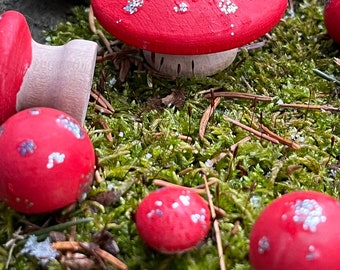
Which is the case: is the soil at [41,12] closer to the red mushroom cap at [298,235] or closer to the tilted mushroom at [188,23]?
the tilted mushroom at [188,23]

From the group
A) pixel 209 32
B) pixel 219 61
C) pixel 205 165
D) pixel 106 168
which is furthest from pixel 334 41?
pixel 106 168

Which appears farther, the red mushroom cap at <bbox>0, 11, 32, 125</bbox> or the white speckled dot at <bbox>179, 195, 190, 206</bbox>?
the red mushroom cap at <bbox>0, 11, 32, 125</bbox>

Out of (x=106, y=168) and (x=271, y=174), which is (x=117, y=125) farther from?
(x=271, y=174)

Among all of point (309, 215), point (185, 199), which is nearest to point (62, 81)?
point (185, 199)

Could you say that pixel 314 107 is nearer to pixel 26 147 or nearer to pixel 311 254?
pixel 311 254

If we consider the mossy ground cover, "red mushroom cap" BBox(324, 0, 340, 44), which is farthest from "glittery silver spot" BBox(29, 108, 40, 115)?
"red mushroom cap" BBox(324, 0, 340, 44)

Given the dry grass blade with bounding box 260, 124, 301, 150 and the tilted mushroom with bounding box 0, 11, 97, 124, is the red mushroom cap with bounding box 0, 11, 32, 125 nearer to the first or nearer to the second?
the tilted mushroom with bounding box 0, 11, 97, 124
